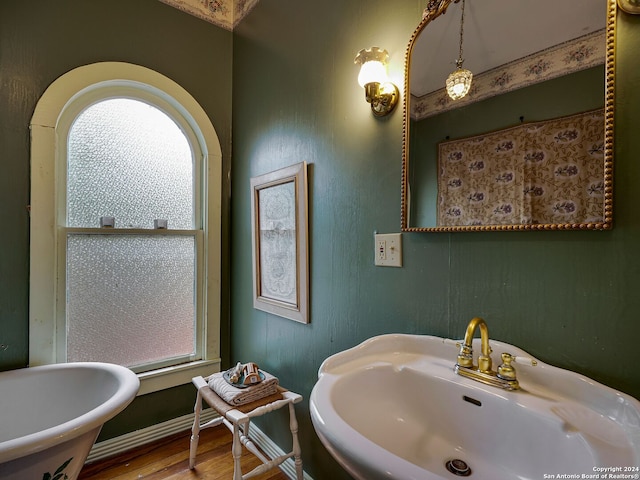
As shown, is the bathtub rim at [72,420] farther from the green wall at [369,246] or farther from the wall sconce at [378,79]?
the wall sconce at [378,79]

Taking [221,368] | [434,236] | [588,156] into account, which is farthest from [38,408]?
[588,156]

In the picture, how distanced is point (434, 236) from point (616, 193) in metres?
0.44

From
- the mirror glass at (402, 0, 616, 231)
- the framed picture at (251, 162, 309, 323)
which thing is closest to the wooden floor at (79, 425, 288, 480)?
the framed picture at (251, 162, 309, 323)

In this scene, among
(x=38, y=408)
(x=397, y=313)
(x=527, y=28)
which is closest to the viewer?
(x=527, y=28)

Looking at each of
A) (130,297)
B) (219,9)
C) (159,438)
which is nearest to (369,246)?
(130,297)

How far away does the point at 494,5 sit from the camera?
2.95 feet

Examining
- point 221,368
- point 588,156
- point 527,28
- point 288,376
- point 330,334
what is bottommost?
point 221,368

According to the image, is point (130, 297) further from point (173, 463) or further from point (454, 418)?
point (454, 418)

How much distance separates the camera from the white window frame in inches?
61.6

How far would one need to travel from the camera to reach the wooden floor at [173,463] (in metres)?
1.62

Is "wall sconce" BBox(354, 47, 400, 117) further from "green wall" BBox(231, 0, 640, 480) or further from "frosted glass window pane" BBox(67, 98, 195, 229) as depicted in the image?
"frosted glass window pane" BBox(67, 98, 195, 229)

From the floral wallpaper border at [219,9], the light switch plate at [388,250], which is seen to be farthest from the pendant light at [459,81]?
the floral wallpaper border at [219,9]

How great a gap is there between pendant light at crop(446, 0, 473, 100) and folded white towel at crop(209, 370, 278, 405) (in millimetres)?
1380

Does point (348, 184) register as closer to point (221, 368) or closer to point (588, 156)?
point (588, 156)
